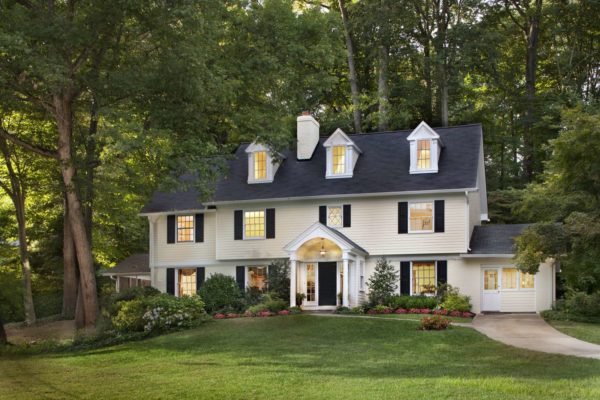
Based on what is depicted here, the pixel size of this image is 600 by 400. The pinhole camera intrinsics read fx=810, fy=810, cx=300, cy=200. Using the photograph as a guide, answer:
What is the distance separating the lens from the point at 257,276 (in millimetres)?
34281

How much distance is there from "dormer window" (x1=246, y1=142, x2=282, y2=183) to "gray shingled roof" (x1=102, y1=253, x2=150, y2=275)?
7.20 m

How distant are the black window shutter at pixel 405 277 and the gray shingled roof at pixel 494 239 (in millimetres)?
2550

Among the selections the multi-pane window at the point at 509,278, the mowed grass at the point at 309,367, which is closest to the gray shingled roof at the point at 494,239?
the multi-pane window at the point at 509,278

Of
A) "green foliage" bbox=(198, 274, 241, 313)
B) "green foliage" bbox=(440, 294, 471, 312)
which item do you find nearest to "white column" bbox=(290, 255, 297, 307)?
"green foliage" bbox=(198, 274, 241, 313)

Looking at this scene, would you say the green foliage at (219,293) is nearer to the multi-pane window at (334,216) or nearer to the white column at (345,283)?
the white column at (345,283)

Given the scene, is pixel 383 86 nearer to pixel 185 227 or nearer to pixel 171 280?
pixel 185 227

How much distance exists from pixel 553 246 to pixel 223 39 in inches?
513

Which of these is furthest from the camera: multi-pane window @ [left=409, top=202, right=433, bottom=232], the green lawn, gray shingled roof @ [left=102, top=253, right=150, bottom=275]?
gray shingled roof @ [left=102, top=253, right=150, bottom=275]

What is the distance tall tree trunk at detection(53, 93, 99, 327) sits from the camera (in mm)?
26672

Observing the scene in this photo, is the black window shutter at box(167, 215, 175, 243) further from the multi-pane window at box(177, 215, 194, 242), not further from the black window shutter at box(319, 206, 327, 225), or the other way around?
the black window shutter at box(319, 206, 327, 225)

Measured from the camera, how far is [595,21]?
41500mm

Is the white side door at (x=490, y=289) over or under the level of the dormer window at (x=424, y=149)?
under

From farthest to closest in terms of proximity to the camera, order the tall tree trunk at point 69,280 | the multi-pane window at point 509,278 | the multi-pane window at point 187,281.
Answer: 1. the tall tree trunk at point 69,280
2. the multi-pane window at point 187,281
3. the multi-pane window at point 509,278

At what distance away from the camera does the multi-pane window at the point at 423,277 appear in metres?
31.6
